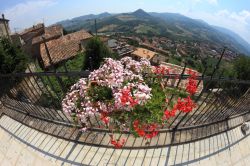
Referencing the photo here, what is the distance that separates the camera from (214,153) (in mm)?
4426

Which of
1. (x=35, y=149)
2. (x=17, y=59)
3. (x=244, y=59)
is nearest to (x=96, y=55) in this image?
(x=17, y=59)

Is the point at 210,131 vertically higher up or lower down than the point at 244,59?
higher up

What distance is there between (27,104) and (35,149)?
1.22 meters

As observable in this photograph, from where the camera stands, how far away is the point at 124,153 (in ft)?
14.5

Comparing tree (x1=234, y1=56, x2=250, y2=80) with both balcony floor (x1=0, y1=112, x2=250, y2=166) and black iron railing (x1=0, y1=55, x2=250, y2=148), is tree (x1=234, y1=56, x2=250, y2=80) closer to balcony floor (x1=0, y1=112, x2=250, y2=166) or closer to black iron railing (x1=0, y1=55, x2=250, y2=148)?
black iron railing (x1=0, y1=55, x2=250, y2=148)

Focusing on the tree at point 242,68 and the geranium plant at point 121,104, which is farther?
the tree at point 242,68

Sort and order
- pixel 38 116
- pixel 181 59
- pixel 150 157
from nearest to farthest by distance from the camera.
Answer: pixel 150 157
pixel 38 116
pixel 181 59

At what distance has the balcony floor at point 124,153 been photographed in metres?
4.29

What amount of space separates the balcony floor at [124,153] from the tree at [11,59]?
Result: 10767mm

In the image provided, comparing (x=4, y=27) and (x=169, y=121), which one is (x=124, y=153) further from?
(x=4, y=27)

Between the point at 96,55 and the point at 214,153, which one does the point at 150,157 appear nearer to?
the point at 214,153

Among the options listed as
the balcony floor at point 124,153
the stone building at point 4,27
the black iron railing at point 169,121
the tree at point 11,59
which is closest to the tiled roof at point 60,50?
the stone building at point 4,27

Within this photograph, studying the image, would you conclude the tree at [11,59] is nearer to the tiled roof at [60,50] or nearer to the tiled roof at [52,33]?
the tiled roof at [60,50]

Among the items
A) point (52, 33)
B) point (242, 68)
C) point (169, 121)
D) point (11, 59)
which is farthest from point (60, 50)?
point (169, 121)
